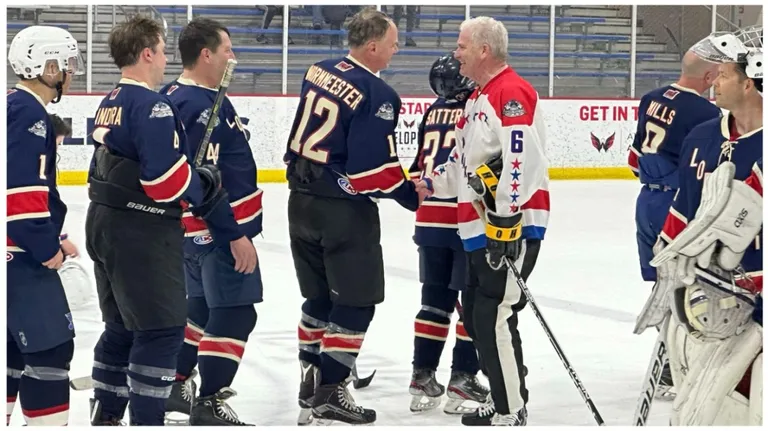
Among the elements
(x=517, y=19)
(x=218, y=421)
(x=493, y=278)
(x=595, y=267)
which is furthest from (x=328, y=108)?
(x=517, y=19)

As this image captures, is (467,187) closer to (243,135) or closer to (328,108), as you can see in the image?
(328,108)

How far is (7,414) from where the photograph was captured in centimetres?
284

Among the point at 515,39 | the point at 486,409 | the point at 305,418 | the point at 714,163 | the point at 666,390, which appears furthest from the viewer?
the point at 515,39

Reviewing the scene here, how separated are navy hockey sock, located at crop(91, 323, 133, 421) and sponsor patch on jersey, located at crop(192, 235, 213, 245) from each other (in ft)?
1.36

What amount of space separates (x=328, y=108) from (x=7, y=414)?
1.18m

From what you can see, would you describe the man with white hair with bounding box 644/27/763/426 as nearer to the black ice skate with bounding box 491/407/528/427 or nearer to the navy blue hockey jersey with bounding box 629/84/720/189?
the black ice skate with bounding box 491/407/528/427

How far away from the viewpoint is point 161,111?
2574 millimetres

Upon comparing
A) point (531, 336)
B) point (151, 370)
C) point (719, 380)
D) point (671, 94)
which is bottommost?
point (531, 336)

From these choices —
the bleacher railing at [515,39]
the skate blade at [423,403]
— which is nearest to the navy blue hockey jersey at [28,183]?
the skate blade at [423,403]

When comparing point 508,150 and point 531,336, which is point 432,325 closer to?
point 508,150

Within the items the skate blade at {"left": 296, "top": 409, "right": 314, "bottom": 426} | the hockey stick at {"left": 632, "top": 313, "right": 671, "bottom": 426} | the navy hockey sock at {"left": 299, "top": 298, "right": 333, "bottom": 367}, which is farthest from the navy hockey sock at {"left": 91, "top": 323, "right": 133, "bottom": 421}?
the hockey stick at {"left": 632, "top": 313, "right": 671, "bottom": 426}

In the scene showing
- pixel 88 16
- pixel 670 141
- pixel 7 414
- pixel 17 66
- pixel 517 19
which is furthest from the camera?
pixel 517 19

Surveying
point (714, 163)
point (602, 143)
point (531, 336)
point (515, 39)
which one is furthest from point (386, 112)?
point (515, 39)

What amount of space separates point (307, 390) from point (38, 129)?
1219mm
